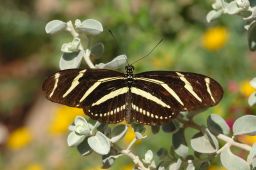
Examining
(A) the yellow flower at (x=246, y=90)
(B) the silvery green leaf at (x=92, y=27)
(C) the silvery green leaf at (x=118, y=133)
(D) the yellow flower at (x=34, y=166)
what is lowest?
(D) the yellow flower at (x=34, y=166)

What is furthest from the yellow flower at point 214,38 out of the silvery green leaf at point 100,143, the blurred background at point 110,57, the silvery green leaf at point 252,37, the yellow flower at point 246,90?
the silvery green leaf at point 100,143

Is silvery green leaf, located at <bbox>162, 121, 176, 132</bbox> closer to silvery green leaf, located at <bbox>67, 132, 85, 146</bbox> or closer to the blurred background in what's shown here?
silvery green leaf, located at <bbox>67, 132, 85, 146</bbox>

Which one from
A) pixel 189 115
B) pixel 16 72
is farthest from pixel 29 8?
pixel 189 115

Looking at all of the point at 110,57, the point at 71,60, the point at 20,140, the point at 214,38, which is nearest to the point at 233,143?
the point at 71,60

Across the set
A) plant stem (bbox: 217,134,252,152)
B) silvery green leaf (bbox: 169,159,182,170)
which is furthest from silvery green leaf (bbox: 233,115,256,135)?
silvery green leaf (bbox: 169,159,182,170)

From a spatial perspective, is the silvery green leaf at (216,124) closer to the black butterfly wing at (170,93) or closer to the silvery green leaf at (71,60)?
the black butterfly wing at (170,93)
